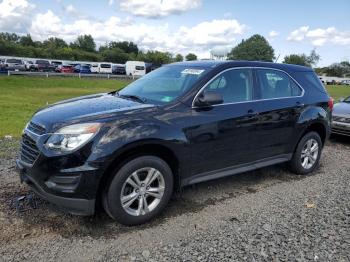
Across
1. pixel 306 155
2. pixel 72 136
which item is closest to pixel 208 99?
pixel 72 136

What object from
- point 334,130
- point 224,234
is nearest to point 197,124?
point 224,234

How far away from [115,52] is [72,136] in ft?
341

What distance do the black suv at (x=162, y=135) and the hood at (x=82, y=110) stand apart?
0.04 feet

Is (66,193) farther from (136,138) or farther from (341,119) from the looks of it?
(341,119)

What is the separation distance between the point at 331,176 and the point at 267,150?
65.9 inches

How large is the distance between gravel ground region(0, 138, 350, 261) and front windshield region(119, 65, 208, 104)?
4.56 feet

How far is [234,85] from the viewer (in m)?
5.39

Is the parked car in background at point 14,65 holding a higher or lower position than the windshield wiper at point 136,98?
lower

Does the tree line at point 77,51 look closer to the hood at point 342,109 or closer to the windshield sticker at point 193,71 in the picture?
the hood at point 342,109

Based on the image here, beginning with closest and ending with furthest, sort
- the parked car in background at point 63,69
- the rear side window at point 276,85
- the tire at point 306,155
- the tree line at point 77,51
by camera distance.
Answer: the rear side window at point 276,85 < the tire at point 306,155 < the parked car in background at point 63,69 < the tree line at point 77,51

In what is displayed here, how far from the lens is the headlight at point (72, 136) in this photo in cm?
400

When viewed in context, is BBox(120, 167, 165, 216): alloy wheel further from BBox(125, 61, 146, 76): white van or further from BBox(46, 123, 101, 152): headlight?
BBox(125, 61, 146, 76): white van

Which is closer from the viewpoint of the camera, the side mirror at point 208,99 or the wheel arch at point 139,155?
the wheel arch at point 139,155

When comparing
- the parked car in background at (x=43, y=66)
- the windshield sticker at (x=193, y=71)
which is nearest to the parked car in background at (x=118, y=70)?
the parked car in background at (x=43, y=66)
